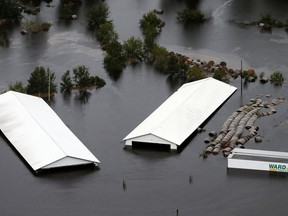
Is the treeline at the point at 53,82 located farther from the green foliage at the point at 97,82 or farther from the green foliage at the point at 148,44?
the green foliage at the point at 148,44

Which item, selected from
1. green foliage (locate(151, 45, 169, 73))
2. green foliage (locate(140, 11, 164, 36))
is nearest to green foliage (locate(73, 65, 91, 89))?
green foliage (locate(151, 45, 169, 73))

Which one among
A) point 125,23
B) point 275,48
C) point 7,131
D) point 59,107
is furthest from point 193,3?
point 7,131

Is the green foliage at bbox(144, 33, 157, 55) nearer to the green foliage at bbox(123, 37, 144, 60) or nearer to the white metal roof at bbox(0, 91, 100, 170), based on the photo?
the green foliage at bbox(123, 37, 144, 60)

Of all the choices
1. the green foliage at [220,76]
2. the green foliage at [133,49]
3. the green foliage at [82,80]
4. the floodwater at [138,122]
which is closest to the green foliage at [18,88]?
the floodwater at [138,122]

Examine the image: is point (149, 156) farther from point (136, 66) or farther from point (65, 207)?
point (136, 66)

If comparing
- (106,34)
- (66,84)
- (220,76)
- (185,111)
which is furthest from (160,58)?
(185,111)

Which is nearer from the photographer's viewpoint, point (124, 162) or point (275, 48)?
point (124, 162)

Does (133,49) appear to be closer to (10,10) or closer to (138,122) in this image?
(138,122)
